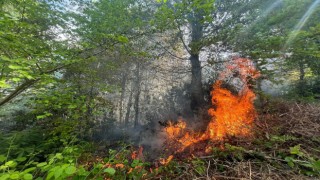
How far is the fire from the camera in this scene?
5.15 metres

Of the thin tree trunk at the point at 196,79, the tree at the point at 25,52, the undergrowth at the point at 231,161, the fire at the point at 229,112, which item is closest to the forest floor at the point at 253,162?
the undergrowth at the point at 231,161

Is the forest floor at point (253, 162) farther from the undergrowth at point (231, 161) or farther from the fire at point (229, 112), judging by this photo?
the fire at point (229, 112)

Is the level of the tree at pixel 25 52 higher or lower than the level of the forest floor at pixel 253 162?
higher

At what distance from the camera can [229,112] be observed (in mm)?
6676

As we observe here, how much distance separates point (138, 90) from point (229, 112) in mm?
8021

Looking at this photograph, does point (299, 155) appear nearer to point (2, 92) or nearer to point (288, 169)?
point (288, 169)

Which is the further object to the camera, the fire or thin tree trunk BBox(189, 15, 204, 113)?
thin tree trunk BBox(189, 15, 204, 113)

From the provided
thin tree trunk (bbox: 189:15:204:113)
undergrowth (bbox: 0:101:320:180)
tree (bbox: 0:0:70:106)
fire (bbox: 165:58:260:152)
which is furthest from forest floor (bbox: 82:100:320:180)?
thin tree trunk (bbox: 189:15:204:113)

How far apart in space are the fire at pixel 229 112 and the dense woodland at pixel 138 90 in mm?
145

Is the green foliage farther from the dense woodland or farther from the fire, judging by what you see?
the fire

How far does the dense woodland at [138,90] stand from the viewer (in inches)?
105

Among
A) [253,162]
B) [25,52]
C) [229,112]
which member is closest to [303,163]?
[253,162]

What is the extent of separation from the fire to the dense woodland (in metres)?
0.15

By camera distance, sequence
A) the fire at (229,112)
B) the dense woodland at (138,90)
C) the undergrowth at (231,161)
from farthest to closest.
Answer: the fire at (229,112), the dense woodland at (138,90), the undergrowth at (231,161)
